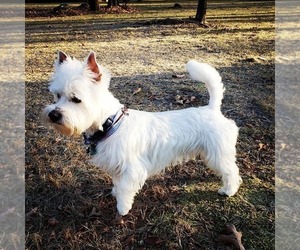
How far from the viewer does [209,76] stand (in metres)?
3.00

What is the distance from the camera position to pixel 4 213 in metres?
3.10

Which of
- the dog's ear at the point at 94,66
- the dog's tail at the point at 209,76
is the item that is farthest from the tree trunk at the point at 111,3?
the dog's ear at the point at 94,66

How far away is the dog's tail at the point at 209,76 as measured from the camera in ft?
9.69

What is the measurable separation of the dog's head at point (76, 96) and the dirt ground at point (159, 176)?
3.03 feet

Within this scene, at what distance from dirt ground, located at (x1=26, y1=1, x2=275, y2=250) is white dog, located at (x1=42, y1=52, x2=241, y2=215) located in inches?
9.2

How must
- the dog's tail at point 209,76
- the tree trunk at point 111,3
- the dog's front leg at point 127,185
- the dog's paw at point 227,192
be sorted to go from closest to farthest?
1. the dog's front leg at point 127,185
2. the dog's tail at point 209,76
3. the dog's paw at point 227,192
4. the tree trunk at point 111,3

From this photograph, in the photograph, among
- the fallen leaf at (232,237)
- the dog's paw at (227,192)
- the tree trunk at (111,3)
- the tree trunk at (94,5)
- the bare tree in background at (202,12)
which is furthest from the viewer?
the tree trunk at (111,3)

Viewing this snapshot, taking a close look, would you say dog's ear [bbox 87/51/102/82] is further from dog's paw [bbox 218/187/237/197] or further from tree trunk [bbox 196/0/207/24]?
tree trunk [bbox 196/0/207/24]

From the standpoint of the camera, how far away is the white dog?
8.26 feet

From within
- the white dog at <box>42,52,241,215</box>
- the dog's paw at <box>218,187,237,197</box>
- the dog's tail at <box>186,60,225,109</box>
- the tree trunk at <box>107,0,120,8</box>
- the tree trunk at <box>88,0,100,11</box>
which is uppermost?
the tree trunk at <box>107,0,120,8</box>

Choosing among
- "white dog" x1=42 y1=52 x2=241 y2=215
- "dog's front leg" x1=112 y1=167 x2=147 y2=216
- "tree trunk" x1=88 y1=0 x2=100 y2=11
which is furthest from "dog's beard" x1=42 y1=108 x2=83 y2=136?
"tree trunk" x1=88 y1=0 x2=100 y2=11

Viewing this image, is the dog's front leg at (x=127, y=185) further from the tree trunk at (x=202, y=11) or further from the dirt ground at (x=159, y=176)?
the tree trunk at (x=202, y=11)

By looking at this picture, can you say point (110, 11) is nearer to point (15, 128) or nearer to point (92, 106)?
point (15, 128)

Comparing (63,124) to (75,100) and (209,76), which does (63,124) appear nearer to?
(75,100)
